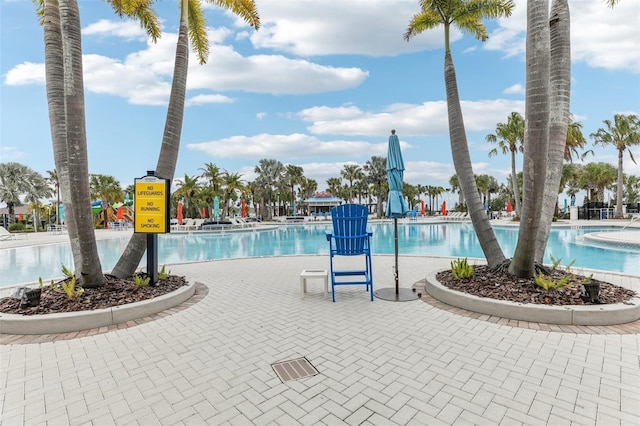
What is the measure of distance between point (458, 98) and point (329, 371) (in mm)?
5232

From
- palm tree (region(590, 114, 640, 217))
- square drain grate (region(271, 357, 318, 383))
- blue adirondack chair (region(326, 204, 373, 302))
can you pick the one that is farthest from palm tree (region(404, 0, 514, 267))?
palm tree (region(590, 114, 640, 217))

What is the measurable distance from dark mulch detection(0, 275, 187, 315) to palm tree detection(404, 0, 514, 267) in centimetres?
529

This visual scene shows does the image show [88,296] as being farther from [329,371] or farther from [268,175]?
[268,175]

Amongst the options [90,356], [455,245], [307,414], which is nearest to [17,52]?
[90,356]

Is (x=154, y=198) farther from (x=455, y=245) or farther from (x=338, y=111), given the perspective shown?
(x=338, y=111)

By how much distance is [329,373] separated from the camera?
2.63 m

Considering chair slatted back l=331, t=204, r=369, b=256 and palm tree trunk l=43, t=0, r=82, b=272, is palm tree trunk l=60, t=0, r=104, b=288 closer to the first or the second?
palm tree trunk l=43, t=0, r=82, b=272

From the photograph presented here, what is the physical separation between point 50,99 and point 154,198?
6.95 feet

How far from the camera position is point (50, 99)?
474cm

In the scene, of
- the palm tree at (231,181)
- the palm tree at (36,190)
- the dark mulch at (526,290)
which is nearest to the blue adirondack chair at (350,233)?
the dark mulch at (526,290)

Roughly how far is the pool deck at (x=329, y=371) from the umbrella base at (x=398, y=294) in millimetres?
391

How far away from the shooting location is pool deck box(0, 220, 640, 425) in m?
2.10

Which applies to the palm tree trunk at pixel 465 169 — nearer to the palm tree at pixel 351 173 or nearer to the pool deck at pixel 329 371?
the pool deck at pixel 329 371

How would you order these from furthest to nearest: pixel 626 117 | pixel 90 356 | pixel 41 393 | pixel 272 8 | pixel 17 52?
pixel 626 117 → pixel 272 8 → pixel 17 52 → pixel 90 356 → pixel 41 393
